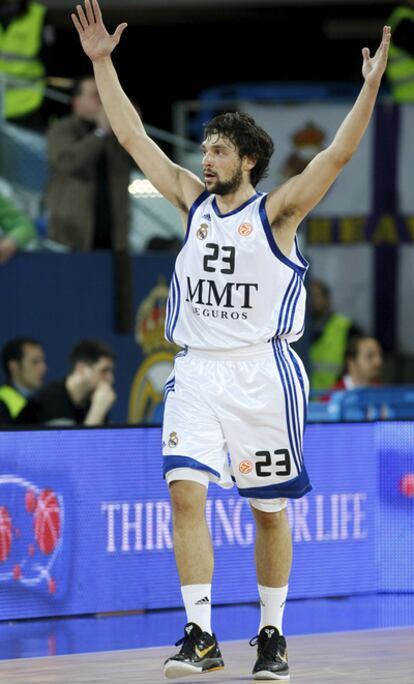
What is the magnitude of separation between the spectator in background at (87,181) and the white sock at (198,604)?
5.92 m

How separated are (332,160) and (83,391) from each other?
484cm

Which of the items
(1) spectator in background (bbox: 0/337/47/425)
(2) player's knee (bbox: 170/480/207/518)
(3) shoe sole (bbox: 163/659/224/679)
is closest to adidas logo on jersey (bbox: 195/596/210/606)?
(3) shoe sole (bbox: 163/659/224/679)

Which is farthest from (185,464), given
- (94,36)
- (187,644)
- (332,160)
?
(94,36)

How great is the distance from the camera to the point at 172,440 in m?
6.71

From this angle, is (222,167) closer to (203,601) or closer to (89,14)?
(89,14)

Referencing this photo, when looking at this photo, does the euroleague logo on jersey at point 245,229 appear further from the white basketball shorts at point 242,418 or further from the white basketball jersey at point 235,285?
the white basketball shorts at point 242,418

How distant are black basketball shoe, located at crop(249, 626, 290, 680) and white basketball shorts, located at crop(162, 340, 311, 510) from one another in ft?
1.81

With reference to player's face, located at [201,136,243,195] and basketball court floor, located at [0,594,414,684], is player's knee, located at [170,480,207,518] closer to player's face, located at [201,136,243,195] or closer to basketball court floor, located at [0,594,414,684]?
basketball court floor, located at [0,594,414,684]

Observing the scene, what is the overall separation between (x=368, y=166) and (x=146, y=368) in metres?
4.54

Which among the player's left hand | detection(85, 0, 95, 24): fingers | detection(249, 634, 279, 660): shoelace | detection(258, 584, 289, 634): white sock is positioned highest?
detection(85, 0, 95, 24): fingers

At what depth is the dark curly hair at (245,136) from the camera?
273 inches

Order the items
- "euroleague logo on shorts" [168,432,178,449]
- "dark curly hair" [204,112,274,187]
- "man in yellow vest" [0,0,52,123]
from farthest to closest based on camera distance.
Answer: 1. "man in yellow vest" [0,0,52,123]
2. "dark curly hair" [204,112,274,187]
3. "euroleague logo on shorts" [168,432,178,449]

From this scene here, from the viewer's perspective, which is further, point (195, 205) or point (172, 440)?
point (195, 205)

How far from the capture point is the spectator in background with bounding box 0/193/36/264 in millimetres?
11766
